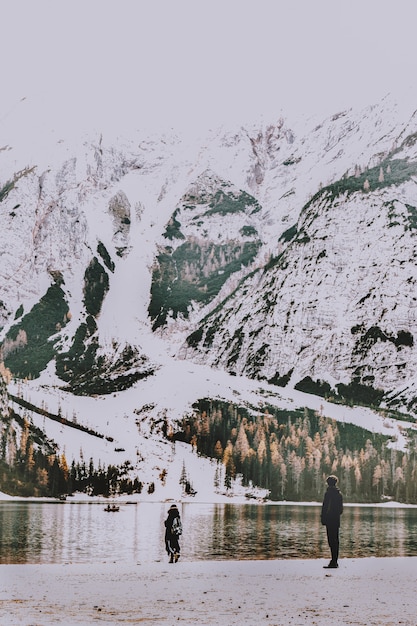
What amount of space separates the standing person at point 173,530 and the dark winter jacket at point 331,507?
28.3 ft

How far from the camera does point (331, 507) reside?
42.4 meters

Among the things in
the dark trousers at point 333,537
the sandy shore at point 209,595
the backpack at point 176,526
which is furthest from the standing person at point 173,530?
the dark trousers at point 333,537

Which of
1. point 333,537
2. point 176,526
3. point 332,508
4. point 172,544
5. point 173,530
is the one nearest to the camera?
point 332,508

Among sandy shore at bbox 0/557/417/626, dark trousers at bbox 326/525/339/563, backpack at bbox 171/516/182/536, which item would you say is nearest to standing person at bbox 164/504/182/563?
backpack at bbox 171/516/182/536

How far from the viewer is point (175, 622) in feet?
86.6

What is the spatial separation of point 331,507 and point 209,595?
11.6 m

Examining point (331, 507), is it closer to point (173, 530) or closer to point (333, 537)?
point (333, 537)

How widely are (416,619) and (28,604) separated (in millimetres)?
13408

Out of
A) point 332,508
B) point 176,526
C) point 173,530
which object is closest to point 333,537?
point 332,508

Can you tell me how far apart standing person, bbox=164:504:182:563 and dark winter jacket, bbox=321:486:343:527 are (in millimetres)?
8633

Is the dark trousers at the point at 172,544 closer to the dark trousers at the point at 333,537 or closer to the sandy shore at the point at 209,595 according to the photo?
the sandy shore at the point at 209,595

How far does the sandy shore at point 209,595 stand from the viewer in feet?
89.0

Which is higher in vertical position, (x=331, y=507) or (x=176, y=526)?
(x=331, y=507)

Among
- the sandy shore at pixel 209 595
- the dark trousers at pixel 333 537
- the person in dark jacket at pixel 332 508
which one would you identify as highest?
the person in dark jacket at pixel 332 508
